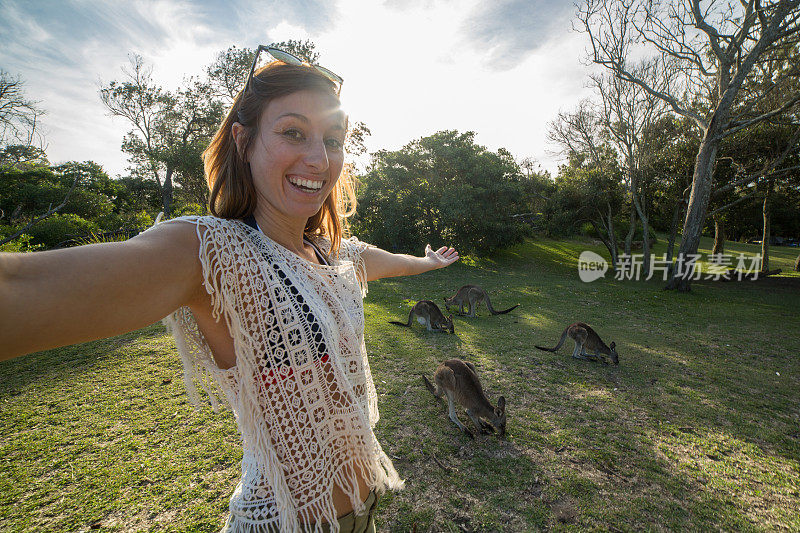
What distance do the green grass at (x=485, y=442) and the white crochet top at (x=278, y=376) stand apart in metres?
1.88

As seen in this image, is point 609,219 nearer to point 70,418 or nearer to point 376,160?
point 376,160

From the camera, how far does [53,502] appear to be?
2670 mm

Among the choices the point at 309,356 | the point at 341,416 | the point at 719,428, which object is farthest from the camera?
the point at 719,428

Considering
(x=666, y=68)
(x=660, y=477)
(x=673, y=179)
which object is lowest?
(x=660, y=477)

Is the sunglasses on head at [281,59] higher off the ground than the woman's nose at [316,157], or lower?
higher

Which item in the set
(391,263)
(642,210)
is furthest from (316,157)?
(642,210)

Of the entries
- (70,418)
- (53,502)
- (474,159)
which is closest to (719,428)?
(53,502)

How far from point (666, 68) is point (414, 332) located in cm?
1399

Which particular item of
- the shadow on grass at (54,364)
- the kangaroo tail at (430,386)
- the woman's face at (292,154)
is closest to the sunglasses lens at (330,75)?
the woman's face at (292,154)

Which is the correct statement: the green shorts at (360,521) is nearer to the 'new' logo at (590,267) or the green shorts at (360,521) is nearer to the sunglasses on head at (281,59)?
the sunglasses on head at (281,59)

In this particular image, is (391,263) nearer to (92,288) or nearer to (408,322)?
(92,288)

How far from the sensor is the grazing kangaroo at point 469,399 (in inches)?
150

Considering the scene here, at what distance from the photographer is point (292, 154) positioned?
119 centimetres

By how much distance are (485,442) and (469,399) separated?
1.48ft
